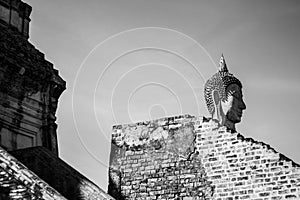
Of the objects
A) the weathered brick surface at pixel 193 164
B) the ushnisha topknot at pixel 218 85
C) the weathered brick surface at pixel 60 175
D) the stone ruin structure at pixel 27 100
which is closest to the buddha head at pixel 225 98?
the ushnisha topknot at pixel 218 85

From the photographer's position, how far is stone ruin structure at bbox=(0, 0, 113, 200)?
1157 centimetres

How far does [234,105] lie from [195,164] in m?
2.22

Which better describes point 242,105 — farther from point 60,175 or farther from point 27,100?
point 27,100

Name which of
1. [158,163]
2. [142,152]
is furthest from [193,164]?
[142,152]

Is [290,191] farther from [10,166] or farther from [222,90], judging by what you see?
[10,166]

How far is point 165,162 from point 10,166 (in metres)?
3.75

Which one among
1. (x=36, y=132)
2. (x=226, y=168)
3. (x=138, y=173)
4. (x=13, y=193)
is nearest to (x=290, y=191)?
(x=226, y=168)

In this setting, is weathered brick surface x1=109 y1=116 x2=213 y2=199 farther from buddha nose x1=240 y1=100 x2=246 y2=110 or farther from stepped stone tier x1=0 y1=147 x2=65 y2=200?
stepped stone tier x1=0 y1=147 x2=65 y2=200

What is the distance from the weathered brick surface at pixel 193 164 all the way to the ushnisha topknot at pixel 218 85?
5.18 feet

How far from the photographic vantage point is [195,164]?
1192 cm

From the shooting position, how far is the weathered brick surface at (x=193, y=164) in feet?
36.4


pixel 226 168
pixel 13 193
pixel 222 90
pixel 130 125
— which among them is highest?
pixel 222 90

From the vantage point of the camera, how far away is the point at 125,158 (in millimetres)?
12695

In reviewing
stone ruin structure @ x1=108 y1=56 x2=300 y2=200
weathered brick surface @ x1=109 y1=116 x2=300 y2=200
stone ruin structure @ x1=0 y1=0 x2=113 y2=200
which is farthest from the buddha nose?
stone ruin structure @ x1=0 y1=0 x2=113 y2=200
